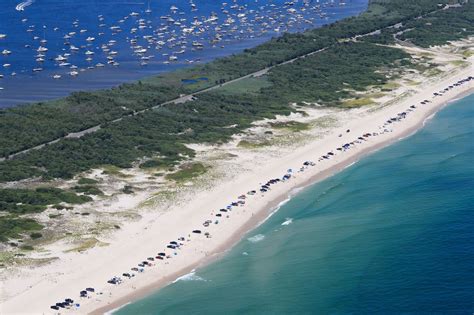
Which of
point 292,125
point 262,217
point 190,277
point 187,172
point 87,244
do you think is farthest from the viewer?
point 292,125

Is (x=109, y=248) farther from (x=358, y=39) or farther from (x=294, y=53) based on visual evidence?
(x=358, y=39)

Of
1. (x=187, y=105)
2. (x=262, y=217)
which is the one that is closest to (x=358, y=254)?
(x=262, y=217)

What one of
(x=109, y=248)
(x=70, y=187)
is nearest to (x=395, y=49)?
(x=70, y=187)

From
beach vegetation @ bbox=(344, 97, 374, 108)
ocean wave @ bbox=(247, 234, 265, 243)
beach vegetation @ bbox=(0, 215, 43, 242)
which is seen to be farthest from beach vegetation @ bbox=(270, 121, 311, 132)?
beach vegetation @ bbox=(0, 215, 43, 242)

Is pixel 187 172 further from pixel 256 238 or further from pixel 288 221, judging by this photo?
pixel 256 238

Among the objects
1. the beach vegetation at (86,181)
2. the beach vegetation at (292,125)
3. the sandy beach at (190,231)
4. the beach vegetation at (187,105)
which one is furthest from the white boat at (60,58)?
the beach vegetation at (86,181)
